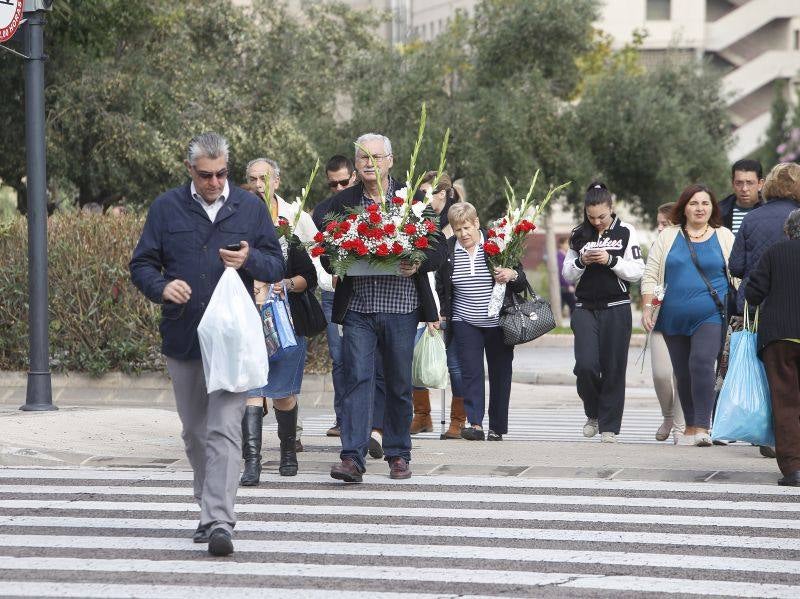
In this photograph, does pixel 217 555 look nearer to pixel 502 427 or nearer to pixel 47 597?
pixel 47 597

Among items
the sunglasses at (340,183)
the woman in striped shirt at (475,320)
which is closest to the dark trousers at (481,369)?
the woman in striped shirt at (475,320)

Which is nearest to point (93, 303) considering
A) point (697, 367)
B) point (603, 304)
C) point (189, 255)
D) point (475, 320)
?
point (475, 320)

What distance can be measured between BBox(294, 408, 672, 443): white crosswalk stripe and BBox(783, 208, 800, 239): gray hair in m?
3.34

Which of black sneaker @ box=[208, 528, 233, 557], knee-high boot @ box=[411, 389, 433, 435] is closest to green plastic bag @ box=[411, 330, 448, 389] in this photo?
knee-high boot @ box=[411, 389, 433, 435]

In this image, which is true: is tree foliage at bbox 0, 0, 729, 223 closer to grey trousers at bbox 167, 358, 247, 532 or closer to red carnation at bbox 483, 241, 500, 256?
red carnation at bbox 483, 241, 500, 256

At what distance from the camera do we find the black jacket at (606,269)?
11.8 m

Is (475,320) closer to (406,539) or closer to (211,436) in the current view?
(406,539)

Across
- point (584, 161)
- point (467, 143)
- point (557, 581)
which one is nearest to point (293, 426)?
point (557, 581)

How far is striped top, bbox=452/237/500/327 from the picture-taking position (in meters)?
12.2

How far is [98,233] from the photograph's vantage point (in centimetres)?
1620

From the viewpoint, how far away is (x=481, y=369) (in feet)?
40.1

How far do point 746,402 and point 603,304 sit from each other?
7.47ft

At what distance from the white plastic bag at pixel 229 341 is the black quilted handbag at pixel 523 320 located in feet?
15.3

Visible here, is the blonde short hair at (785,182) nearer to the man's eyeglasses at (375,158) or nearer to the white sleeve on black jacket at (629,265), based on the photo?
the white sleeve on black jacket at (629,265)
